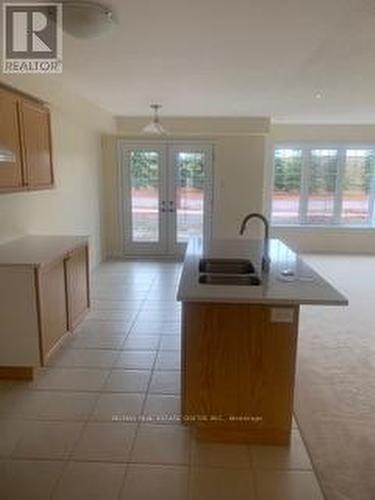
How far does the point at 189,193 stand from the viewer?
7.16 m

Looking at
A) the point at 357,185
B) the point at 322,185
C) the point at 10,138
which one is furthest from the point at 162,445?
the point at 357,185

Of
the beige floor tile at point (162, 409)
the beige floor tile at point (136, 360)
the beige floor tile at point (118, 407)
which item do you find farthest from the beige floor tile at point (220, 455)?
the beige floor tile at point (136, 360)

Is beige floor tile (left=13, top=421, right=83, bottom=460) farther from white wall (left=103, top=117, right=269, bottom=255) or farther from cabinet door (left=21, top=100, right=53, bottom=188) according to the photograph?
white wall (left=103, top=117, right=269, bottom=255)

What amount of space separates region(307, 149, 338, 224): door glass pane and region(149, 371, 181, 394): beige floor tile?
235 inches

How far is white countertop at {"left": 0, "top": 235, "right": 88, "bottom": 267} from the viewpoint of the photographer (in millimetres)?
2960

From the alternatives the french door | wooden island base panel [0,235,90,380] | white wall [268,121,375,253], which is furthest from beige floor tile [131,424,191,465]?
white wall [268,121,375,253]

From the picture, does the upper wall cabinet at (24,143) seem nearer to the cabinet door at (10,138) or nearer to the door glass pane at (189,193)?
the cabinet door at (10,138)

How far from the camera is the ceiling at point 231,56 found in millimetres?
2434

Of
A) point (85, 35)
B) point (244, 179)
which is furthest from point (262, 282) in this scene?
point (244, 179)

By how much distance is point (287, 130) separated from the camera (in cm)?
785

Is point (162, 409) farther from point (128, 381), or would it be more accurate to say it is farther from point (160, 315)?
point (160, 315)

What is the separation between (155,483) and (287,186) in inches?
274

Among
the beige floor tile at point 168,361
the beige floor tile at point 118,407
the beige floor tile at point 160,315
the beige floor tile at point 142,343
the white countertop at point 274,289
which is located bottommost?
the beige floor tile at point 118,407
